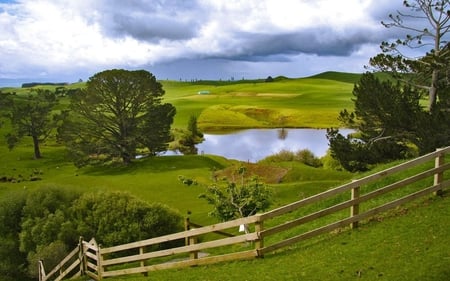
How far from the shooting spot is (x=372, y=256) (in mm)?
10922

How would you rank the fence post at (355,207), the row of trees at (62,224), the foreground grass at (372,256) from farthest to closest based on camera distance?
the row of trees at (62,224) → the fence post at (355,207) → the foreground grass at (372,256)

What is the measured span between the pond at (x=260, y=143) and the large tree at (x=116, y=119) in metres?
20.9

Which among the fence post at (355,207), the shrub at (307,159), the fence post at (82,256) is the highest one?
the fence post at (355,207)

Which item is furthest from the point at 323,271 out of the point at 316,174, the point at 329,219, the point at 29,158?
the point at 29,158

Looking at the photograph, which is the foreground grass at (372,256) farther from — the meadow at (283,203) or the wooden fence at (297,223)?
the wooden fence at (297,223)

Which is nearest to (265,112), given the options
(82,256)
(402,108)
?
(402,108)

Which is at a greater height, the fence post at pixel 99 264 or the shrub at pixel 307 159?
the fence post at pixel 99 264

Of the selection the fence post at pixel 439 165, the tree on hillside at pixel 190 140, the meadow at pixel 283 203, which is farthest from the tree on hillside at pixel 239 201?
the tree on hillside at pixel 190 140

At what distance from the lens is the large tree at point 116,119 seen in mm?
69688

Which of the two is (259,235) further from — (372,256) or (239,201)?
(239,201)

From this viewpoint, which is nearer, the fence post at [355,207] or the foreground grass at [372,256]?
the foreground grass at [372,256]

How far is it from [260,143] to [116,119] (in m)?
45.5

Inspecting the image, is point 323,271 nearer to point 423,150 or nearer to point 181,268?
point 181,268

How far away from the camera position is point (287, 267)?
11.6 meters
